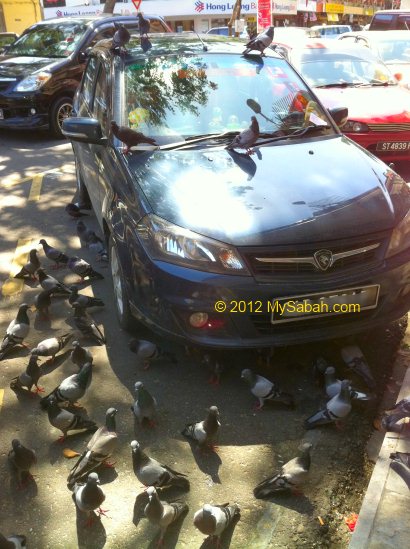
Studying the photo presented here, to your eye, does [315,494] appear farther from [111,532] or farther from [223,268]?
[223,268]

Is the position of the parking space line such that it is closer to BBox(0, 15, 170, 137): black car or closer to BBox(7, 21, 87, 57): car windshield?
BBox(0, 15, 170, 137): black car

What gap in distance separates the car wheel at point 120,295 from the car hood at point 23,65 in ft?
23.6

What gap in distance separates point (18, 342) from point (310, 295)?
7.27 feet

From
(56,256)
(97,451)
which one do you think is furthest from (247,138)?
(97,451)

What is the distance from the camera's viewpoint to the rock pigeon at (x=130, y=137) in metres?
4.32

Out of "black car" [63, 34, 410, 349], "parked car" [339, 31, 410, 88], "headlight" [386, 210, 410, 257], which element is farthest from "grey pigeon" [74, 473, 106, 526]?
"parked car" [339, 31, 410, 88]

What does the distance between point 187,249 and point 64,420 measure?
1.23 metres

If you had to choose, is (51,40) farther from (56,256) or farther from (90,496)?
(90,496)

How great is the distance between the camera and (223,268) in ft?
11.1

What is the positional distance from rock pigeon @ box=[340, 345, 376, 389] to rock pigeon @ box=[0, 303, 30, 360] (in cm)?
231

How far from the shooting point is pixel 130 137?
14.2 ft

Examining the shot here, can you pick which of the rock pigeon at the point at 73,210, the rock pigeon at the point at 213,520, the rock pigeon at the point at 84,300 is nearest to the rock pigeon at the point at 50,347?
the rock pigeon at the point at 84,300

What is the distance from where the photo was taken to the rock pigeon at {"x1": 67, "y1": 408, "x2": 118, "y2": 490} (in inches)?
118

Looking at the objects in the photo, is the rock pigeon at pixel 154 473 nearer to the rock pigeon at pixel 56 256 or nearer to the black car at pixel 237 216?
the black car at pixel 237 216
